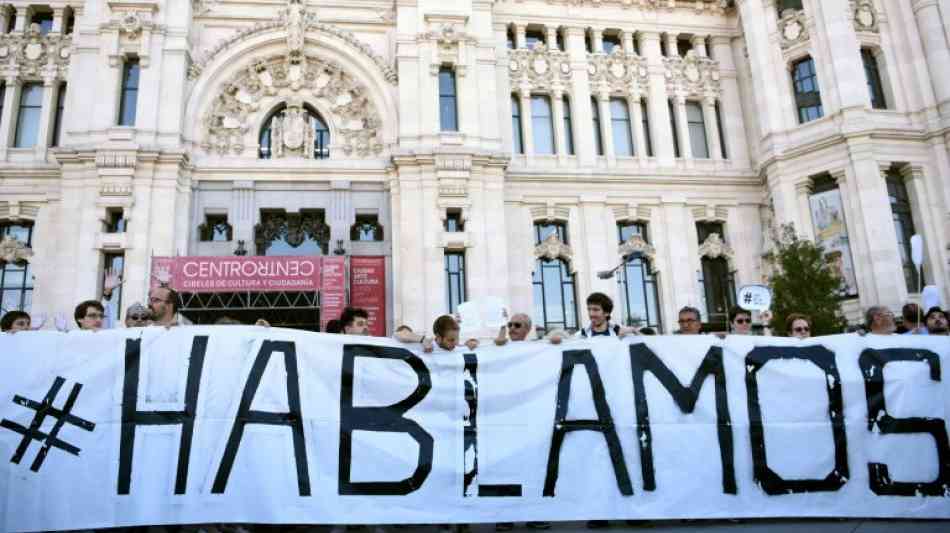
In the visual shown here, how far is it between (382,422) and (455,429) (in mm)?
817

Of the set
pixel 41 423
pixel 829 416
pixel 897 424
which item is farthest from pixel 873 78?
pixel 41 423

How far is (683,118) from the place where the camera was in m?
29.1

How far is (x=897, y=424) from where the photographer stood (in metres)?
7.34

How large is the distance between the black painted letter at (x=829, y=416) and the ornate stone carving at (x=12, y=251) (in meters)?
25.8

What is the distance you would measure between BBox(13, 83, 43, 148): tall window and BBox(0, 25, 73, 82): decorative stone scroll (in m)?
0.52

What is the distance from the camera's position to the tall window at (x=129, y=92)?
79.2 feet

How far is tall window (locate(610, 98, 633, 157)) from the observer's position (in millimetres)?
28875

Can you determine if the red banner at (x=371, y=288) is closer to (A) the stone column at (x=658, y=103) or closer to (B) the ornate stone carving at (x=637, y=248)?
(B) the ornate stone carving at (x=637, y=248)

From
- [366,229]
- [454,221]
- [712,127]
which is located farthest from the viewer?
[712,127]

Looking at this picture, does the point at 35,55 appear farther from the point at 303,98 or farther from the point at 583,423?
the point at 583,423

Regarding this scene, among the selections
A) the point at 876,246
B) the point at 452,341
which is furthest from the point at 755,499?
the point at 876,246

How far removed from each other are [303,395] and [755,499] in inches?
200

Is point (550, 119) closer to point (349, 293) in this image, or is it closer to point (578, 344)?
point (349, 293)

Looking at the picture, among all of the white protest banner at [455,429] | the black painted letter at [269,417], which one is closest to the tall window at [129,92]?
the white protest banner at [455,429]
